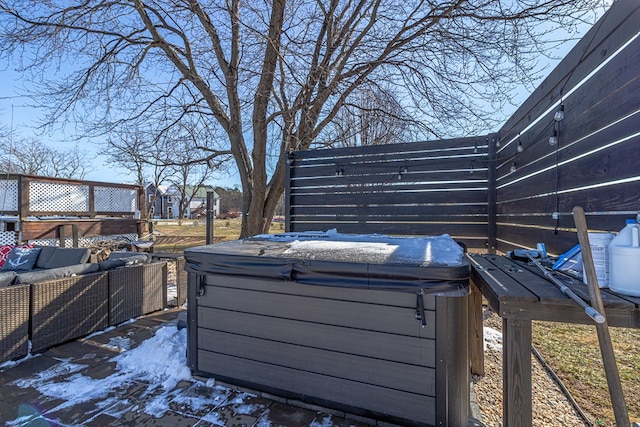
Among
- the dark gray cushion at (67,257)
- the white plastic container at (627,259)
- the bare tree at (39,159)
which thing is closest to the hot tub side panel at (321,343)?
the white plastic container at (627,259)

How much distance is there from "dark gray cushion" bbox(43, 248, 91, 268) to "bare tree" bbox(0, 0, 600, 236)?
2065 mm

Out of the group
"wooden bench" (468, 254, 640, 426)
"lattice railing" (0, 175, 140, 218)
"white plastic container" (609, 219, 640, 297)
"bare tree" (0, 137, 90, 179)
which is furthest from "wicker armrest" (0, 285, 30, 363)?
"bare tree" (0, 137, 90, 179)

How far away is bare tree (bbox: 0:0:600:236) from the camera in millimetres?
4324

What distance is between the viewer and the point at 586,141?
1938mm

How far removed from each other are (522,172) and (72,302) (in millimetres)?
4614

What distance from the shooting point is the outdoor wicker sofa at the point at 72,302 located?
105 inches

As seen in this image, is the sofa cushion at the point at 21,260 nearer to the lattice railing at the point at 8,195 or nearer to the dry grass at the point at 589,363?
the lattice railing at the point at 8,195

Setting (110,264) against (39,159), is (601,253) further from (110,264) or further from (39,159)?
(39,159)

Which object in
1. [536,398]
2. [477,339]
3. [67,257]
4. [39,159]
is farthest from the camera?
[39,159]

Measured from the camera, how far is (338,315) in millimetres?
1975

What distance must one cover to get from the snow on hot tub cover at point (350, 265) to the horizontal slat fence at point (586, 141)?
82cm

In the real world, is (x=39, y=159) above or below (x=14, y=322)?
above

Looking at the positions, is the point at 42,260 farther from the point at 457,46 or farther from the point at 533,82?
the point at 533,82

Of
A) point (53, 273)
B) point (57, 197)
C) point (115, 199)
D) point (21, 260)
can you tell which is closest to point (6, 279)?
point (53, 273)
